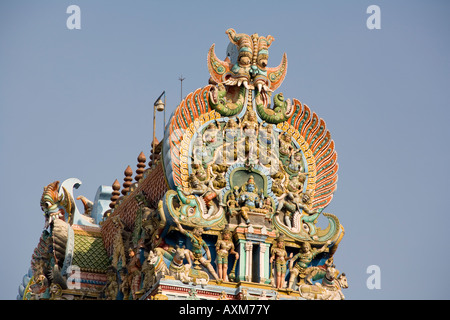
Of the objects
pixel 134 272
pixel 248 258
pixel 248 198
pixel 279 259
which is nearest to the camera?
pixel 248 258

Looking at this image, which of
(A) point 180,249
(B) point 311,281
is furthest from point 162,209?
(B) point 311,281

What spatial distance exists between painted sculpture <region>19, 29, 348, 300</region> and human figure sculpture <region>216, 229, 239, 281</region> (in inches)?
1.0

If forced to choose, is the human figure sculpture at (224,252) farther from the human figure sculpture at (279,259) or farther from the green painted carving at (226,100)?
the green painted carving at (226,100)

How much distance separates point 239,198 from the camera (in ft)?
116

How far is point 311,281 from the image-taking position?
35719mm

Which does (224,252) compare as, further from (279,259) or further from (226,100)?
(226,100)

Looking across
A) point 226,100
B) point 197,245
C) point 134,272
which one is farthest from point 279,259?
point 226,100

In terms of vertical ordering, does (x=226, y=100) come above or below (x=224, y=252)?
above

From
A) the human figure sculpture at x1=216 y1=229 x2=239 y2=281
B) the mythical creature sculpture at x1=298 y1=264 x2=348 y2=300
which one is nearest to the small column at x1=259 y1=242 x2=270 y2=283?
the human figure sculpture at x1=216 y1=229 x2=239 y2=281

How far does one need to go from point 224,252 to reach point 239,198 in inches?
60.8

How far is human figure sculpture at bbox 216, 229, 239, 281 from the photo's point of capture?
34.8m

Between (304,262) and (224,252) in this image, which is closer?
(224,252)
